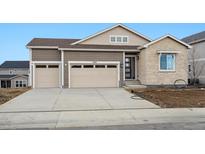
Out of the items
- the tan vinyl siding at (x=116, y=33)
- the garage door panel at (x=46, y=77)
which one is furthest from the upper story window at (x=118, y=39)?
the garage door panel at (x=46, y=77)

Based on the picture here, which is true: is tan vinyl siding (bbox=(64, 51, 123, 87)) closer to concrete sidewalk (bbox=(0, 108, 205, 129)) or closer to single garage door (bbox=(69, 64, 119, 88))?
single garage door (bbox=(69, 64, 119, 88))

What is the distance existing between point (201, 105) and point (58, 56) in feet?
48.9

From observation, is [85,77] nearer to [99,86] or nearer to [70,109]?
[99,86]

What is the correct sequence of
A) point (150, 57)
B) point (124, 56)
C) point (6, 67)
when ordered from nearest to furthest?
point (150, 57) < point (124, 56) < point (6, 67)

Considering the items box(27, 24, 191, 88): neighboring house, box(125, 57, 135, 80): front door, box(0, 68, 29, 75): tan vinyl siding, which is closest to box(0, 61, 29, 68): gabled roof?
box(0, 68, 29, 75): tan vinyl siding

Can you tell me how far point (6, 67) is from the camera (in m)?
59.5

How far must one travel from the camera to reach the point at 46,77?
2330 centimetres

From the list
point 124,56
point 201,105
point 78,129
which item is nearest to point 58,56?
point 124,56

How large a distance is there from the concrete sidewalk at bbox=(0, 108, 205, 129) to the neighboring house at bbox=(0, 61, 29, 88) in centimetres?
4337

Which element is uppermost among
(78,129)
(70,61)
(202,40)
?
(202,40)

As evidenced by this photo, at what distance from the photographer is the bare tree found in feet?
89.3

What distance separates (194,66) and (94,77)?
41.0 feet

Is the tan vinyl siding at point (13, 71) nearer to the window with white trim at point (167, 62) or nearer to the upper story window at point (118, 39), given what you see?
the upper story window at point (118, 39)

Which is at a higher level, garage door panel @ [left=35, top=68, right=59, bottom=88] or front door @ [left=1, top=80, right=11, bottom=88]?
garage door panel @ [left=35, top=68, right=59, bottom=88]
